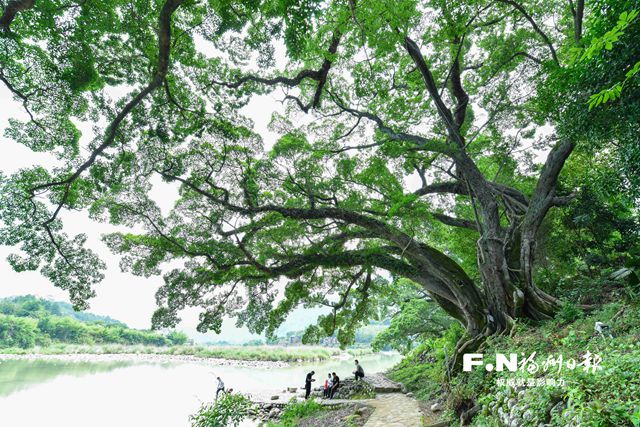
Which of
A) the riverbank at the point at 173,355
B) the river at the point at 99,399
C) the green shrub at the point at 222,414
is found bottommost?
the riverbank at the point at 173,355

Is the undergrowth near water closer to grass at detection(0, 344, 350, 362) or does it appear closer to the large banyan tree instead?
the large banyan tree

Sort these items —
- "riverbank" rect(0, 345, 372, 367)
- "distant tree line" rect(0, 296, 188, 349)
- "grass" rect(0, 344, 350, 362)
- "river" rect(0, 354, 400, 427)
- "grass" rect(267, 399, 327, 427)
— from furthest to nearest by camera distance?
"distant tree line" rect(0, 296, 188, 349)
"grass" rect(0, 344, 350, 362)
"riverbank" rect(0, 345, 372, 367)
"river" rect(0, 354, 400, 427)
"grass" rect(267, 399, 327, 427)

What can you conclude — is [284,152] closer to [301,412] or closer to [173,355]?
[301,412]

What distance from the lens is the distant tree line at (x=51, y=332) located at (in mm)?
44844

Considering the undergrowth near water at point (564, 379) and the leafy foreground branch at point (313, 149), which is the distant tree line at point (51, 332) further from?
the undergrowth near water at point (564, 379)

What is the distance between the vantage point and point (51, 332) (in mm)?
50188

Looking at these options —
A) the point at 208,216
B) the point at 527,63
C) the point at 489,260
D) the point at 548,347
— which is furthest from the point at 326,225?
the point at 527,63

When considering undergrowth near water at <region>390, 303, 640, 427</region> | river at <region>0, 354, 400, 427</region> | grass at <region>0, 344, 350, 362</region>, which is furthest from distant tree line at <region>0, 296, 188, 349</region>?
undergrowth near water at <region>390, 303, 640, 427</region>

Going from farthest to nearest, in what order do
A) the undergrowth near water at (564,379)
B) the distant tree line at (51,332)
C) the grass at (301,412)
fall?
the distant tree line at (51,332) < the grass at (301,412) < the undergrowth near water at (564,379)

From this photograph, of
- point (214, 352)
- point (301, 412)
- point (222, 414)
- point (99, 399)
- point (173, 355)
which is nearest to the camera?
point (222, 414)

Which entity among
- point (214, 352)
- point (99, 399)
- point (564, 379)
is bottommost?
point (214, 352)

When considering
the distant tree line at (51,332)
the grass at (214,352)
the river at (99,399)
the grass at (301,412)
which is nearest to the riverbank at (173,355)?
the grass at (214,352)

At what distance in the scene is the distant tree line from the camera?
44.8m

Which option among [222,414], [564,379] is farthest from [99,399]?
[564,379]
